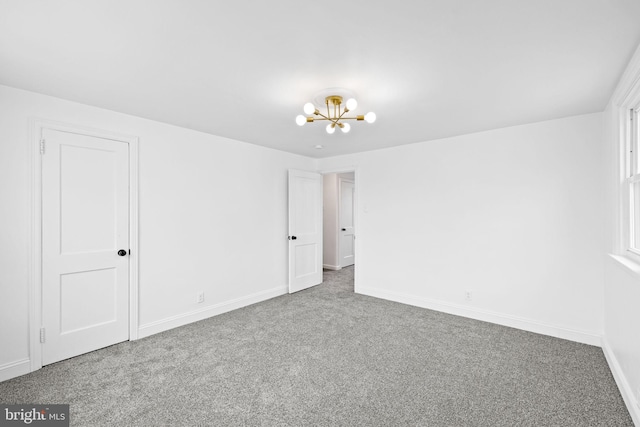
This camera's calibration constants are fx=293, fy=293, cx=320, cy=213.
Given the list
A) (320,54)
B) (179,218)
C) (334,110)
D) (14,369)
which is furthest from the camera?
(179,218)

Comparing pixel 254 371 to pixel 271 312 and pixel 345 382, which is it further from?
pixel 271 312

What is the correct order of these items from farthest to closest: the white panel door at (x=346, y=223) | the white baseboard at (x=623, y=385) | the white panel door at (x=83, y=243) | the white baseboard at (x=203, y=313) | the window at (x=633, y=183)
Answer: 1. the white panel door at (x=346, y=223)
2. the white baseboard at (x=203, y=313)
3. the white panel door at (x=83, y=243)
4. the window at (x=633, y=183)
5. the white baseboard at (x=623, y=385)

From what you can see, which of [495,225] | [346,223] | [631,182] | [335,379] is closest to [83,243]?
[335,379]

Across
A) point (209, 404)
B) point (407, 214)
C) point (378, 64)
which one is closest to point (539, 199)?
point (407, 214)

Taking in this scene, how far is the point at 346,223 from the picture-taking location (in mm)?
6902

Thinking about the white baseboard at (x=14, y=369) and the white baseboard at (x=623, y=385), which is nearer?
the white baseboard at (x=623, y=385)

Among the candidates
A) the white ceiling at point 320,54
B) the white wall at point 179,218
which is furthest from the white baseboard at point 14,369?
the white ceiling at point 320,54

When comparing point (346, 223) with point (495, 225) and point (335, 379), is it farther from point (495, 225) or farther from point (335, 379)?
point (335, 379)

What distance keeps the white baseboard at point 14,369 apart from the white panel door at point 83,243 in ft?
0.38

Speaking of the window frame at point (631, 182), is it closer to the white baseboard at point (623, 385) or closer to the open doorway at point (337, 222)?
the white baseboard at point (623, 385)

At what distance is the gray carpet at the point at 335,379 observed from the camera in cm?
189

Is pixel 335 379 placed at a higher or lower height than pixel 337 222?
lower

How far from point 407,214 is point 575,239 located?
184 cm

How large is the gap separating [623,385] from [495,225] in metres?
1.79
